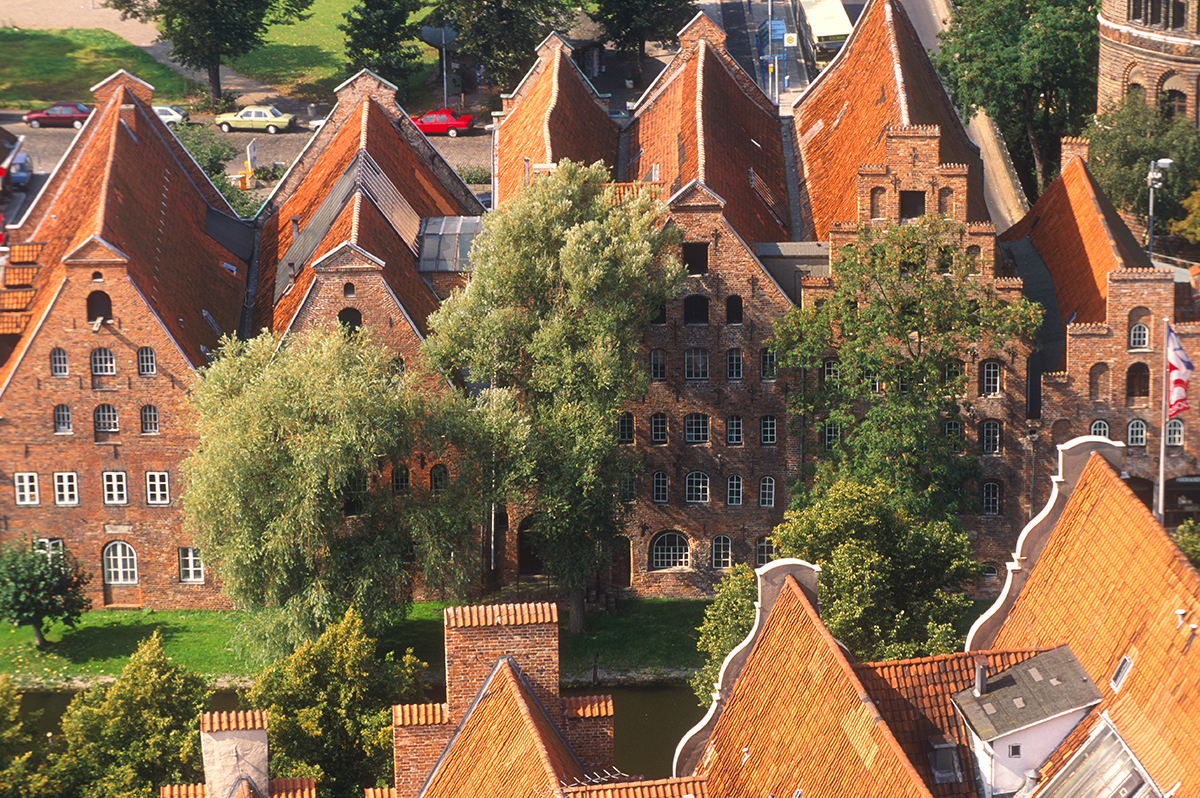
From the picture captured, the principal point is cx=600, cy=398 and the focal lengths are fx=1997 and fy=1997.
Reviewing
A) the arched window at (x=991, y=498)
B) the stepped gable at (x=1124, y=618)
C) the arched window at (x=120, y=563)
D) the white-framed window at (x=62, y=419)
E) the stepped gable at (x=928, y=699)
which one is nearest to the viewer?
the stepped gable at (x=1124, y=618)

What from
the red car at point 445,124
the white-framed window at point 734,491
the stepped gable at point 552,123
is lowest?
the white-framed window at point 734,491

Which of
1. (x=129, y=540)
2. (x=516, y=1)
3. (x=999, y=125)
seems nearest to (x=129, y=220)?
(x=129, y=540)

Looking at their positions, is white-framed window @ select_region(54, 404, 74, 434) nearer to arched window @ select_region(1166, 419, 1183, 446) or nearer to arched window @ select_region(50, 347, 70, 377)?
arched window @ select_region(50, 347, 70, 377)

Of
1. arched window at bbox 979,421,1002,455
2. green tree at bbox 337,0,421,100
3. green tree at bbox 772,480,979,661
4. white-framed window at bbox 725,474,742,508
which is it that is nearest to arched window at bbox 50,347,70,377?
white-framed window at bbox 725,474,742,508

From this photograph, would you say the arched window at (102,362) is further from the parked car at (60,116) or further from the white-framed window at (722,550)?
the parked car at (60,116)

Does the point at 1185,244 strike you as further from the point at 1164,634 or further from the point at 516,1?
the point at 1164,634

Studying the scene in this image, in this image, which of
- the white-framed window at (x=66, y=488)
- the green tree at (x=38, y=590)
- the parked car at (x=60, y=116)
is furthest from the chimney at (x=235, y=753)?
the parked car at (x=60, y=116)
